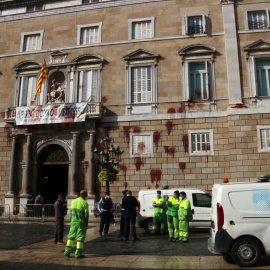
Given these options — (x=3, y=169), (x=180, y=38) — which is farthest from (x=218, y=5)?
(x=3, y=169)

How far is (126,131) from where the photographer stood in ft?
68.2

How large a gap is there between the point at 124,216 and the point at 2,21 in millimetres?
21121

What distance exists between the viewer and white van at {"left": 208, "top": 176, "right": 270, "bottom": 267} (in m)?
6.77

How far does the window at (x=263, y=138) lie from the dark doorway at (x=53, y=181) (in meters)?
13.6

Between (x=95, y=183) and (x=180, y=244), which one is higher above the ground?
(x=95, y=183)

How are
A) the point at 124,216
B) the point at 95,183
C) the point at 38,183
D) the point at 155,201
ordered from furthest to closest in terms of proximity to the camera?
the point at 38,183, the point at 95,183, the point at 155,201, the point at 124,216

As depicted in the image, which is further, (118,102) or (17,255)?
(118,102)

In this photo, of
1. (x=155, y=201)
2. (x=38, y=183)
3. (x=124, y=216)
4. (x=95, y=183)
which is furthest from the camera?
(x=38, y=183)

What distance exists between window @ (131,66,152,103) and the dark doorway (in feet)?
24.6

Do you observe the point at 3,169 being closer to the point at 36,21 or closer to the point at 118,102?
the point at 118,102

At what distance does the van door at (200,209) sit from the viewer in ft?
42.1

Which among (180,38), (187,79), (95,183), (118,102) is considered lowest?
(95,183)

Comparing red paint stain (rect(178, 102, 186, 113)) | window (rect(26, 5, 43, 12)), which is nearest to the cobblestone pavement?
red paint stain (rect(178, 102, 186, 113))

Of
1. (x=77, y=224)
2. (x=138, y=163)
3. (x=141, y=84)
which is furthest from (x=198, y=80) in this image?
(x=77, y=224)
